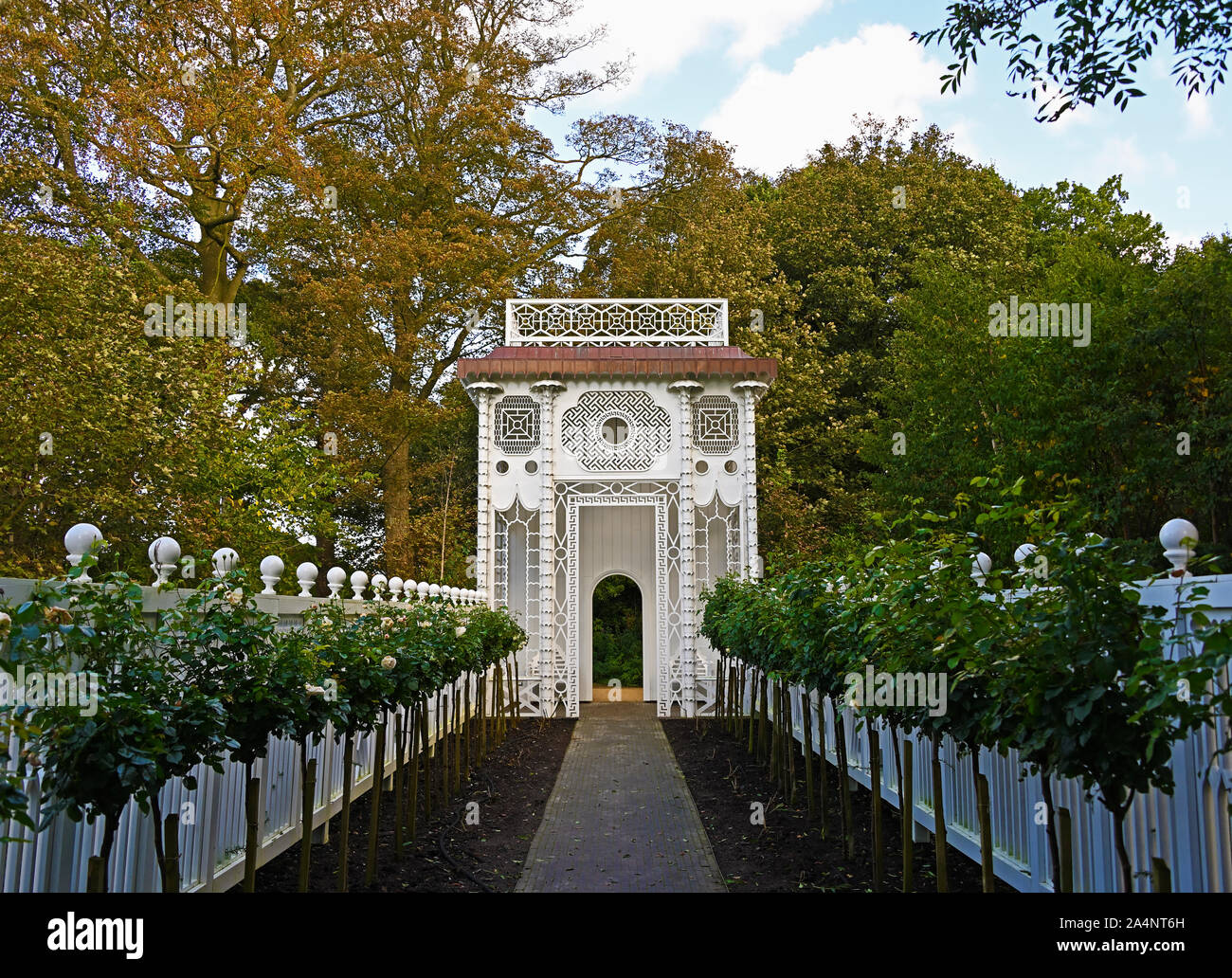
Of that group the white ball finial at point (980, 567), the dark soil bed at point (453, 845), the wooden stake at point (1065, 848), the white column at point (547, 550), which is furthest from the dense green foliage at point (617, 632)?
the wooden stake at point (1065, 848)

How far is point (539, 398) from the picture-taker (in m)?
16.1

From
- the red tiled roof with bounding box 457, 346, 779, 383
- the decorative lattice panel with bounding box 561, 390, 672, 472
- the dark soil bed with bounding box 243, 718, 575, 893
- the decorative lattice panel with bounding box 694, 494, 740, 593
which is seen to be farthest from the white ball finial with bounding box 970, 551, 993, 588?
the decorative lattice panel with bounding box 694, 494, 740, 593

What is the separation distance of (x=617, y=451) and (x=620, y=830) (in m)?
8.57

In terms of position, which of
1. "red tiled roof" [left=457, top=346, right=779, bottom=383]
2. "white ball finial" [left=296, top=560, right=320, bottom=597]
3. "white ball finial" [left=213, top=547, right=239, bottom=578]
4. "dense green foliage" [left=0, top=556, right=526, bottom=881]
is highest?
"red tiled roof" [left=457, top=346, right=779, bottom=383]

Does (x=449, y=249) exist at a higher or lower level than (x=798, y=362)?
higher

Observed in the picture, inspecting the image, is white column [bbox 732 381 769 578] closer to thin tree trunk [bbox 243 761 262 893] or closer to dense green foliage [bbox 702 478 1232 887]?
dense green foliage [bbox 702 478 1232 887]

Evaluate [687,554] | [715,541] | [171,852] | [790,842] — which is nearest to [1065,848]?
[171,852]

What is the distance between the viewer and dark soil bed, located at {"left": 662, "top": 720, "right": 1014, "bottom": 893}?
21.2 feet

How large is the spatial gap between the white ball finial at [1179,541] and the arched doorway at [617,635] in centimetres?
1877

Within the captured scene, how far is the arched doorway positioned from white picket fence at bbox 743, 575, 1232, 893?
630 inches

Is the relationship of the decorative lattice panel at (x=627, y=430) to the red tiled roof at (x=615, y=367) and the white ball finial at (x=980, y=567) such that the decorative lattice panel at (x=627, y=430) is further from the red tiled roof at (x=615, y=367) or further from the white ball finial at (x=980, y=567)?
the white ball finial at (x=980, y=567)
